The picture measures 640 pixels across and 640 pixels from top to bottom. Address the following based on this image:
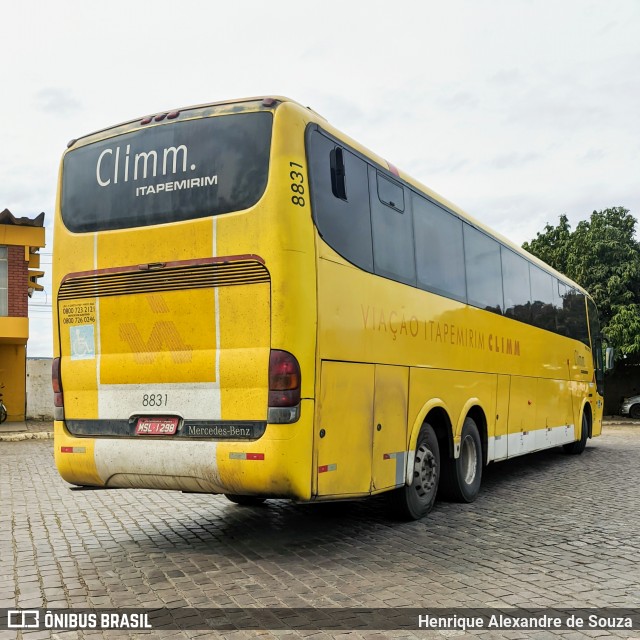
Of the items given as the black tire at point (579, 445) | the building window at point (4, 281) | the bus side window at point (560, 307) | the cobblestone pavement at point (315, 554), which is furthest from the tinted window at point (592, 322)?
the building window at point (4, 281)

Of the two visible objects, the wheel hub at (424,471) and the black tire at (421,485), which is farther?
the wheel hub at (424,471)

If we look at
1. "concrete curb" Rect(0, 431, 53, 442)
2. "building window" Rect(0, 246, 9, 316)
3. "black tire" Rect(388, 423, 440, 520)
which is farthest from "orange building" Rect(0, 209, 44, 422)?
"black tire" Rect(388, 423, 440, 520)

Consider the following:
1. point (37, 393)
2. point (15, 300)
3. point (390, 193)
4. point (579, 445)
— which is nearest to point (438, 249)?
point (390, 193)

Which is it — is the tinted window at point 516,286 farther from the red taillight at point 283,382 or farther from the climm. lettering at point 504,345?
the red taillight at point 283,382

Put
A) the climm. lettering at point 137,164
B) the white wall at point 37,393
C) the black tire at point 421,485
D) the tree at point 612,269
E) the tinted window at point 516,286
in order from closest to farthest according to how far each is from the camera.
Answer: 1. the climm. lettering at point 137,164
2. the black tire at point 421,485
3. the tinted window at point 516,286
4. the white wall at point 37,393
5. the tree at point 612,269

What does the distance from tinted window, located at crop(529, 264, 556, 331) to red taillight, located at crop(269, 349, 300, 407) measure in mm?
8012

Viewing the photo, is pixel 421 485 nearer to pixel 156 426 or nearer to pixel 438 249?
pixel 438 249

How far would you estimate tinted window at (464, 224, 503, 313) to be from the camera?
32.8ft

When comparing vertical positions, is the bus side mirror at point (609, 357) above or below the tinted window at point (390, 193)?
below

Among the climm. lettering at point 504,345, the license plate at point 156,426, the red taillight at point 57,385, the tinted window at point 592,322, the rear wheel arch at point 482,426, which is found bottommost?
the rear wheel arch at point 482,426

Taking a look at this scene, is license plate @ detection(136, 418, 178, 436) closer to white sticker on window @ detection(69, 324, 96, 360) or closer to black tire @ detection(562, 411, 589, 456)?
white sticker on window @ detection(69, 324, 96, 360)

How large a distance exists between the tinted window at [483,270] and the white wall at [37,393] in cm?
1776

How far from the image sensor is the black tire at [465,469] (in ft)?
29.9

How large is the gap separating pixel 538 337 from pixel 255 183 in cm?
836
